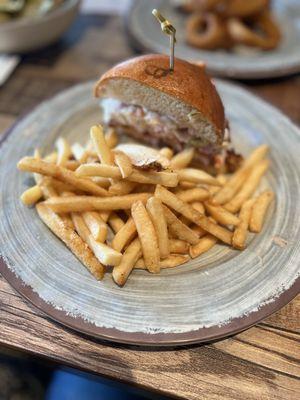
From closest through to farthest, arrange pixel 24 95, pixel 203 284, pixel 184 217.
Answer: pixel 203 284
pixel 184 217
pixel 24 95

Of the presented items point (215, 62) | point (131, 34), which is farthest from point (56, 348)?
point (131, 34)

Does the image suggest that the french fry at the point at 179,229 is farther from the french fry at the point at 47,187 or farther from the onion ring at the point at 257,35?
the onion ring at the point at 257,35

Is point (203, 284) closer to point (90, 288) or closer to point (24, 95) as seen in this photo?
point (90, 288)

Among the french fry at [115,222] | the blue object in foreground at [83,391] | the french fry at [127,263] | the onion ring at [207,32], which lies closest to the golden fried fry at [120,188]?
the french fry at [115,222]

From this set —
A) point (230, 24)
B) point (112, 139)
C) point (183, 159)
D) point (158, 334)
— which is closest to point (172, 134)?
point (183, 159)

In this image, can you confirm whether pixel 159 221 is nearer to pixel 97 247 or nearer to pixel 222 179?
pixel 97 247

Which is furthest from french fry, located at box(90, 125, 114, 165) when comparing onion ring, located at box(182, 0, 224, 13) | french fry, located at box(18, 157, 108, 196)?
onion ring, located at box(182, 0, 224, 13)
